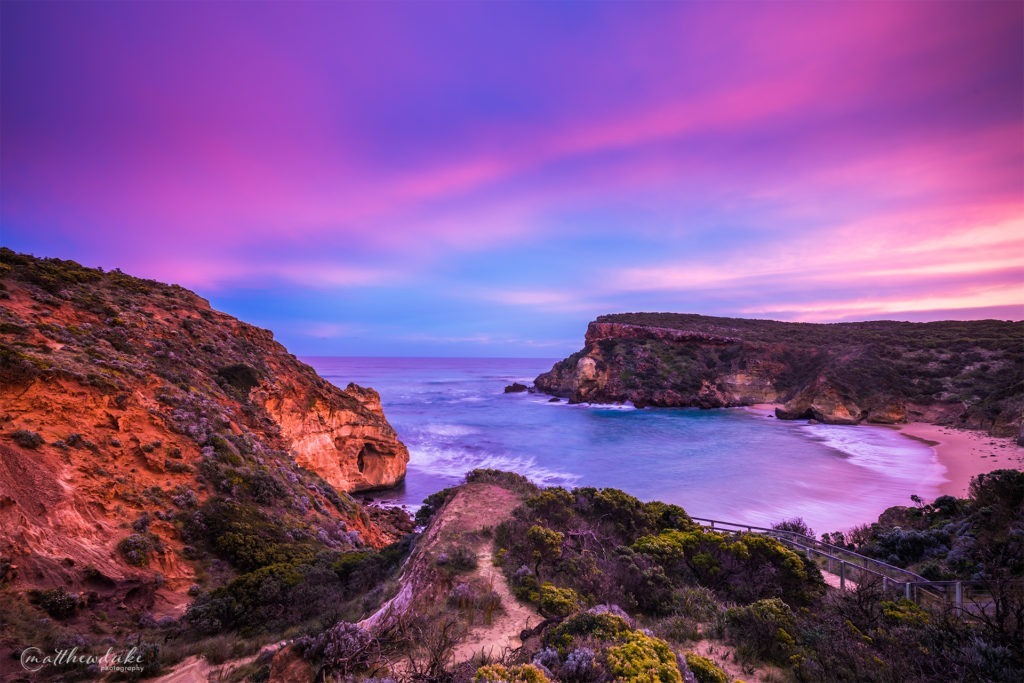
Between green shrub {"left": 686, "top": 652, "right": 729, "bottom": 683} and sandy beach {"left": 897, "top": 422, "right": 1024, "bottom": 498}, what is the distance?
2360cm

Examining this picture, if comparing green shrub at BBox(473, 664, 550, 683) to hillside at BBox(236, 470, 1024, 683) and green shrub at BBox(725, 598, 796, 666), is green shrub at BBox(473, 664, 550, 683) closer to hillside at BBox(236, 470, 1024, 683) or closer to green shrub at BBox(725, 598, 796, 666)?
hillside at BBox(236, 470, 1024, 683)

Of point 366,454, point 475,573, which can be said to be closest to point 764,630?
point 475,573

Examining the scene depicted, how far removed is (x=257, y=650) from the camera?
249 inches

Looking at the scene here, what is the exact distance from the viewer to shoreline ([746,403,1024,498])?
2169 cm

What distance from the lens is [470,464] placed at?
95.7ft

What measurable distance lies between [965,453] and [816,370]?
26.9 metres

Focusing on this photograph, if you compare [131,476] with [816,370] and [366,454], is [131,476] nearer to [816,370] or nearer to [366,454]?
[366,454]

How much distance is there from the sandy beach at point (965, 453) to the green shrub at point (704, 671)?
2360 centimetres

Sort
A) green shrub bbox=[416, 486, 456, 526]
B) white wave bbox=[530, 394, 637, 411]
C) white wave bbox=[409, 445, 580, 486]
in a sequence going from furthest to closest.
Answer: white wave bbox=[530, 394, 637, 411] < white wave bbox=[409, 445, 580, 486] < green shrub bbox=[416, 486, 456, 526]

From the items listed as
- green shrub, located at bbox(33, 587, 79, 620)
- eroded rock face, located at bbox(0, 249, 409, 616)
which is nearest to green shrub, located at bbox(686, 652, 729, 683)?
eroded rock face, located at bbox(0, 249, 409, 616)

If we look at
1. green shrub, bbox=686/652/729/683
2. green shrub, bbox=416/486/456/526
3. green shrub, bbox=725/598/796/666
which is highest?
green shrub, bbox=686/652/729/683

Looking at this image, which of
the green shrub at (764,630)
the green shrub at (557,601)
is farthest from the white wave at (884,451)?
the green shrub at (557,601)

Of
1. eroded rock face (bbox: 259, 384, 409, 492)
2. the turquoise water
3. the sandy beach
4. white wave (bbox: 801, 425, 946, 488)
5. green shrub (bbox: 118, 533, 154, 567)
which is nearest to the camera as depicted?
green shrub (bbox: 118, 533, 154, 567)

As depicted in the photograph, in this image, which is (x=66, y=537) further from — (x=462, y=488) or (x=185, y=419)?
(x=462, y=488)
